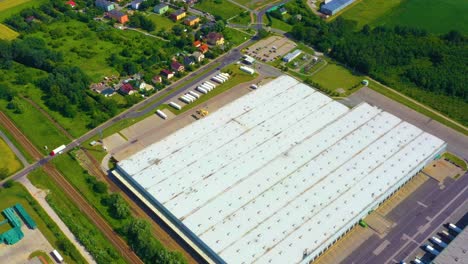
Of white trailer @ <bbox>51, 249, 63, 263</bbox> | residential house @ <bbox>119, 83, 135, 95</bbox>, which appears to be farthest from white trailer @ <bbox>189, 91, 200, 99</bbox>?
white trailer @ <bbox>51, 249, 63, 263</bbox>

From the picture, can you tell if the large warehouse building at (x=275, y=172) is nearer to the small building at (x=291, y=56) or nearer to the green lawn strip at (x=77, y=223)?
the green lawn strip at (x=77, y=223)

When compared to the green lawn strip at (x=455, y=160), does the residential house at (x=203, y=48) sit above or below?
above

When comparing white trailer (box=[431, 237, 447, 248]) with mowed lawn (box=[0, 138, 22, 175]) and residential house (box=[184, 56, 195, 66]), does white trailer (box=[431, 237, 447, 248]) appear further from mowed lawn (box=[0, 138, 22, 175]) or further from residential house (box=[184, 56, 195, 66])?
mowed lawn (box=[0, 138, 22, 175])

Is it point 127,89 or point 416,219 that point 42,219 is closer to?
point 127,89

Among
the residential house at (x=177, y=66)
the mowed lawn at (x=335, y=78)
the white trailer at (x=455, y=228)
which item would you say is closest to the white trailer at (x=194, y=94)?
the residential house at (x=177, y=66)

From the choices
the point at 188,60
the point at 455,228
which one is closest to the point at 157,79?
the point at 188,60

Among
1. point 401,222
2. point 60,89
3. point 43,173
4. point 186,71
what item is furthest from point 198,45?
point 401,222
